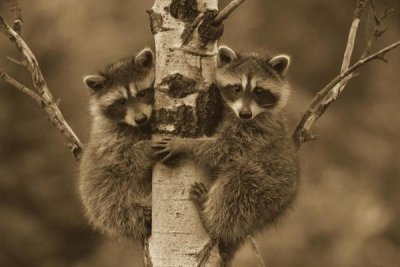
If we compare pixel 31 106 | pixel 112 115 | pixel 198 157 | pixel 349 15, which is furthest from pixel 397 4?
pixel 198 157

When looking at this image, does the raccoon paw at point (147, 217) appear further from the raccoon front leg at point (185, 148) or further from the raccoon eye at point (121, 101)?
the raccoon eye at point (121, 101)

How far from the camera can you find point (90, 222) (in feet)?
14.8

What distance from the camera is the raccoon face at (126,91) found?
412 cm

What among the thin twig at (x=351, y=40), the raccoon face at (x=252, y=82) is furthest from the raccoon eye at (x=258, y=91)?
the thin twig at (x=351, y=40)

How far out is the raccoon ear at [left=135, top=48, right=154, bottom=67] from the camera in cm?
440

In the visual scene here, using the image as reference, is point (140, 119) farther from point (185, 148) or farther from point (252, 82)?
point (252, 82)

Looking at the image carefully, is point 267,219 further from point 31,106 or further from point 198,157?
point 31,106

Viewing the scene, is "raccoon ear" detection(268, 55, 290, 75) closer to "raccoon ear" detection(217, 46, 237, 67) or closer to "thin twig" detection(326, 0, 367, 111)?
"raccoon ear" detection(217, 46, 237, 67)

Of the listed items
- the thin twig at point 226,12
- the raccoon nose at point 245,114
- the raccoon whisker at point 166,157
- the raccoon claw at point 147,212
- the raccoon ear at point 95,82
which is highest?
the thin twig at point 226,12

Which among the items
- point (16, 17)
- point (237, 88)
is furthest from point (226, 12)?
point (16, 17)

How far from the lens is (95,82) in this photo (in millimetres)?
4738

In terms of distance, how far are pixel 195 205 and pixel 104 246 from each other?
4.49m

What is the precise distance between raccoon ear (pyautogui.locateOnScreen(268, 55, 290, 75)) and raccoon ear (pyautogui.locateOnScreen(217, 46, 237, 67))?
0.86ft

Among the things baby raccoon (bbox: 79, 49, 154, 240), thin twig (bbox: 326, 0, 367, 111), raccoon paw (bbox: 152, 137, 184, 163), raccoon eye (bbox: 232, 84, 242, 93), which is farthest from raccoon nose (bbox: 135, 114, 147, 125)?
thin twig (bbox: 326, 0, 367, 111)
